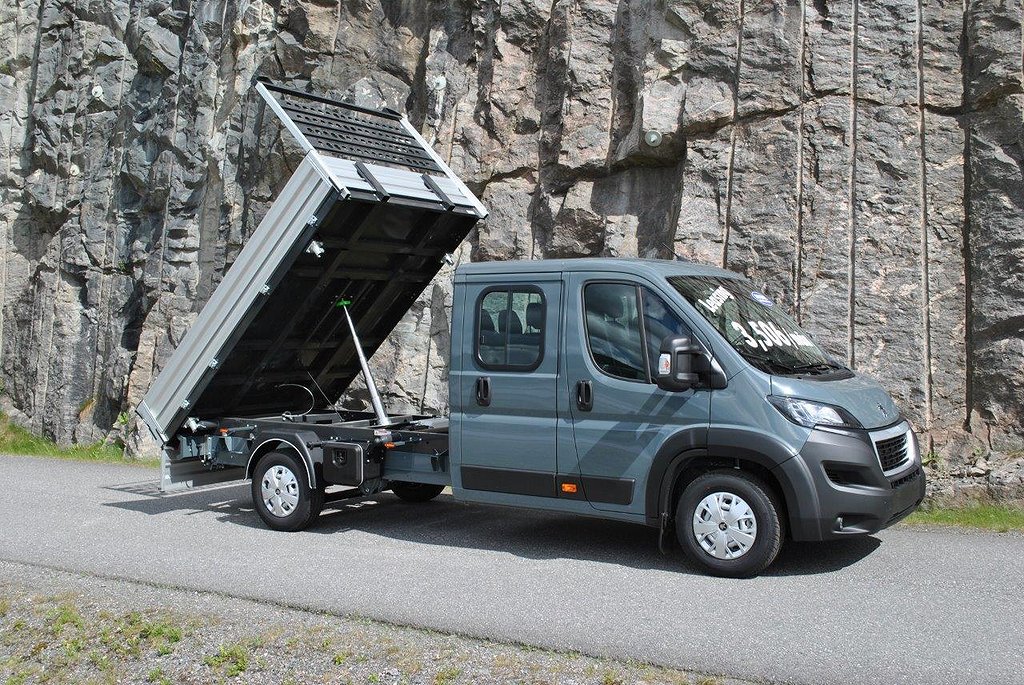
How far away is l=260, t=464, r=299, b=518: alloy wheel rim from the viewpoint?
29.8ft

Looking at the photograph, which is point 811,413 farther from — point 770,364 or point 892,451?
point 892,451

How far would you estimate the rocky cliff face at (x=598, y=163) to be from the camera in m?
10.4

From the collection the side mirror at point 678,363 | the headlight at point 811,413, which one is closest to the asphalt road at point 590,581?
the headlight at point 811,413

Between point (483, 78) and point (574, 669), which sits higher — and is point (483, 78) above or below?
above

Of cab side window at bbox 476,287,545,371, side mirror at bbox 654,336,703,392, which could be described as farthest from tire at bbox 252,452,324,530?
side mirror at bbox 654,336,703,392

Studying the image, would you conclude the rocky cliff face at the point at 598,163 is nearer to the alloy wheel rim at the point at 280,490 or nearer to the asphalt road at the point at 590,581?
the asphalt road at the point at 590,581

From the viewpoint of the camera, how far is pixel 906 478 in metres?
7.51

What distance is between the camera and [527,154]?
1384 cm

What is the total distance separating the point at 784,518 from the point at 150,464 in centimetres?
999

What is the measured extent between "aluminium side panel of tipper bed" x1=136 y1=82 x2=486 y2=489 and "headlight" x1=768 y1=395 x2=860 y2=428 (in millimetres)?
2830

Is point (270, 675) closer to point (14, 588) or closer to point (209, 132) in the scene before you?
point (14, 588)

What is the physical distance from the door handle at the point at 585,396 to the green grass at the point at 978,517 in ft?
11.5

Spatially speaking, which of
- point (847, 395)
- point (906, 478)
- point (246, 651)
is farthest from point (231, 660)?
point (906, 478)

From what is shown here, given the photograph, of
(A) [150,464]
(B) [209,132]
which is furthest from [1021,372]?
(B) [209,132]
